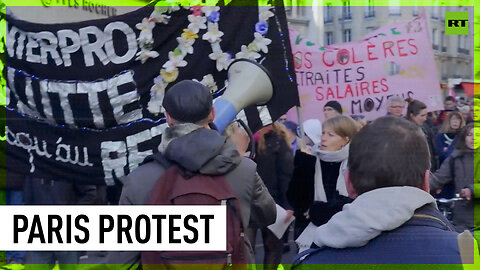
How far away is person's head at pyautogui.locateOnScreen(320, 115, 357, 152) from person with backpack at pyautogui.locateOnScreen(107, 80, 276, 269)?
0.35 metres

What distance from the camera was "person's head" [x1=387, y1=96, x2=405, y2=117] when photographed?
2.83 meters

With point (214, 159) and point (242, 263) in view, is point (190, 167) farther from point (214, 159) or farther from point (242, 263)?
point (242, 263)

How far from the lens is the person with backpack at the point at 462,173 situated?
2.84 m

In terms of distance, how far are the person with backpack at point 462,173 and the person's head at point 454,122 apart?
34mm

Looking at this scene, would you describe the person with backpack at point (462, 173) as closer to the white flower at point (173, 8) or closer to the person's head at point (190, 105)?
the person's head at point (190, 105)

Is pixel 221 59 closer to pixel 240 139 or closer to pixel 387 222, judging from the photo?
pixel 240 139

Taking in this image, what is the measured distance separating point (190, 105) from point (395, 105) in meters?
0.87

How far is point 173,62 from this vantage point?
2.92 m

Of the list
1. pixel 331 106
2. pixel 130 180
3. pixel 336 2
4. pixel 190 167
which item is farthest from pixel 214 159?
pixel 336 2

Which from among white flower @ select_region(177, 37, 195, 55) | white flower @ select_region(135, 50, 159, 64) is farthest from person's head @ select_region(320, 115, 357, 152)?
white flower @ select_region(135, 50, 159, 64)

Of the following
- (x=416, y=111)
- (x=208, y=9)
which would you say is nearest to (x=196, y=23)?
(x=208, y=9)

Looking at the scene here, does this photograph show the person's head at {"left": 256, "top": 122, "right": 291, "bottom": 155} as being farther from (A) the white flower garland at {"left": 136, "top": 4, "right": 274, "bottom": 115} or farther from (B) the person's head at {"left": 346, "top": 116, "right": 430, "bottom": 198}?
(B) the person's head at {"left": 346, "top": 116, "right": 430, "bottom": 198}

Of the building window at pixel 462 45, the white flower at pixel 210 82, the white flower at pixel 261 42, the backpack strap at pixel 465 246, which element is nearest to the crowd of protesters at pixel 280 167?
the white flower at pixel 210 82

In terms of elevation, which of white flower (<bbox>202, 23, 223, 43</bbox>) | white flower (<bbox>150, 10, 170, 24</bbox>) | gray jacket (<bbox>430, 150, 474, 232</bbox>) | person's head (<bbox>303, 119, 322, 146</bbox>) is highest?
white flower (<bbox>150, 10, 170, 24</bbox>)
